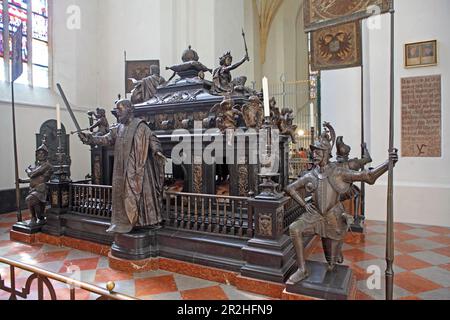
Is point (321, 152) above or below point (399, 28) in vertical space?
below

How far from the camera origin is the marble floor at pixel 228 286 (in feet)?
9.13

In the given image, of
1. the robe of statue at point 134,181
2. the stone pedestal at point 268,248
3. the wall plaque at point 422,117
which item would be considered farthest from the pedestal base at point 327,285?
the wall plaque at point 422,117

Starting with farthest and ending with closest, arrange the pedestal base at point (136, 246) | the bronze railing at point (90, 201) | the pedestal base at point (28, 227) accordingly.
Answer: the pedestal base at point (28, 227), the bronze railing at point (90, 201), the pedestal base at point (136, 246)

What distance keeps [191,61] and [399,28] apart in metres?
3.86

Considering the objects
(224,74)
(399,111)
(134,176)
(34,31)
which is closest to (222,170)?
(224,74)

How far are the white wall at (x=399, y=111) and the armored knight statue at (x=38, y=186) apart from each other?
5626 mm

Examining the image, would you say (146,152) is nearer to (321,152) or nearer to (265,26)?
(321,152)

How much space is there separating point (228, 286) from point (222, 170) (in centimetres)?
250

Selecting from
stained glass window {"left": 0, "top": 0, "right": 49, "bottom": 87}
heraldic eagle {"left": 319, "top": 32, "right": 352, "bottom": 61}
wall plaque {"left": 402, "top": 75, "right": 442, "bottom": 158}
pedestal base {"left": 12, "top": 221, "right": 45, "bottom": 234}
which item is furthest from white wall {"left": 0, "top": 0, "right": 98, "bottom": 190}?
wall plaque {"left": 402, "top": 75, "right": 442, "bottom": 158}

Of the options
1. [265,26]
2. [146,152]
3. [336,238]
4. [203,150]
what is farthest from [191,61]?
[265,26]

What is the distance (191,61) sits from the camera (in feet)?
16.1

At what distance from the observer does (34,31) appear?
7.95 metres

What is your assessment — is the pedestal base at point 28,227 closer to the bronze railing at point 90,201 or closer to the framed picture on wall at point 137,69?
the bronze railing at point 90,201
